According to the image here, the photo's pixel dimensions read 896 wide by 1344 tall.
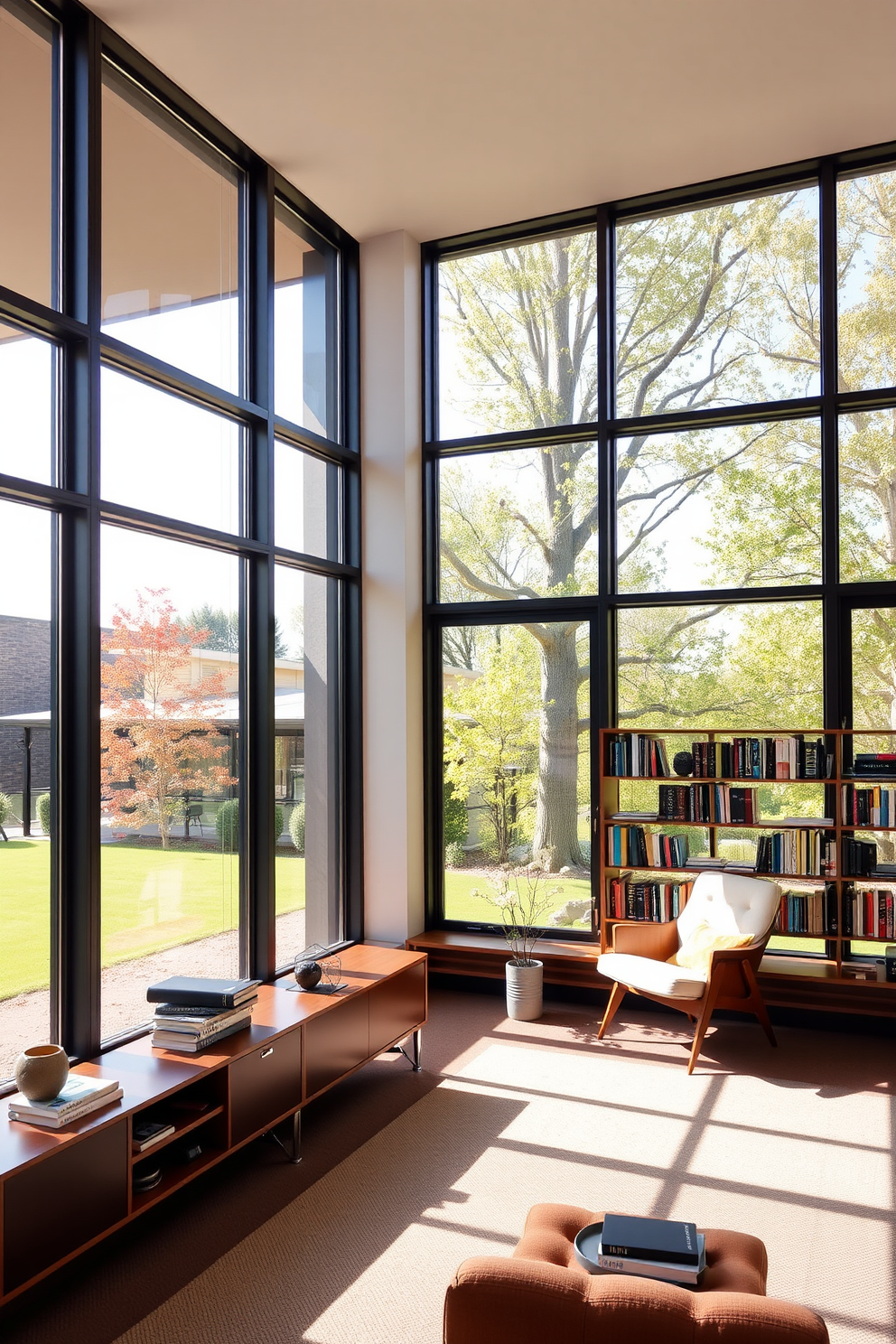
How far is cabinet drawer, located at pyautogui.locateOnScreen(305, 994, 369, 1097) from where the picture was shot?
4121mm

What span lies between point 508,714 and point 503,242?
3152 mm

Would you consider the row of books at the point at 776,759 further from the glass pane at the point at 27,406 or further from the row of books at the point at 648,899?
the glass pane at the point at 27,406

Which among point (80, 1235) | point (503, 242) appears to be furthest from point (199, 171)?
point (80, 1235)

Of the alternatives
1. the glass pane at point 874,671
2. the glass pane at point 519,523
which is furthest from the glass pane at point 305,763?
the glass pane at point 874,671

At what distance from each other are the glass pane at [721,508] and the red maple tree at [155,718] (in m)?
2.79

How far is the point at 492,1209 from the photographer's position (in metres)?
3.46

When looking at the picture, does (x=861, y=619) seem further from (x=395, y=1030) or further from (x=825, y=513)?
(x=395, y=1030)

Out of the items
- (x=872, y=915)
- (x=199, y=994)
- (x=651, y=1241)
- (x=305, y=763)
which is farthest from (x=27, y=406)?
(x=872, y=915)

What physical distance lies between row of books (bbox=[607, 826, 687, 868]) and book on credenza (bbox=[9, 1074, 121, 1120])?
3.39 meters

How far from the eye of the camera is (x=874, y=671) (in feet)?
18.2

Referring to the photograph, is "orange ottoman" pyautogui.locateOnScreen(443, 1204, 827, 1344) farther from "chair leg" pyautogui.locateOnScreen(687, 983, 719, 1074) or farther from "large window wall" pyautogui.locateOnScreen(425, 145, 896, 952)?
"large window wall" pyautogui.locateOnScreen(425, 145, 896, 952)

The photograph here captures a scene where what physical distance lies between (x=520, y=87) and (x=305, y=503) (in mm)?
2484

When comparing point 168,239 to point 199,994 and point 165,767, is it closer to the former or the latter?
point 165,767

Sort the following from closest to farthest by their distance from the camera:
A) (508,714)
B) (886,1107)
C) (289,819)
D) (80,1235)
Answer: (80,1235) → (886,1107) → (289,819) → (508,714)
